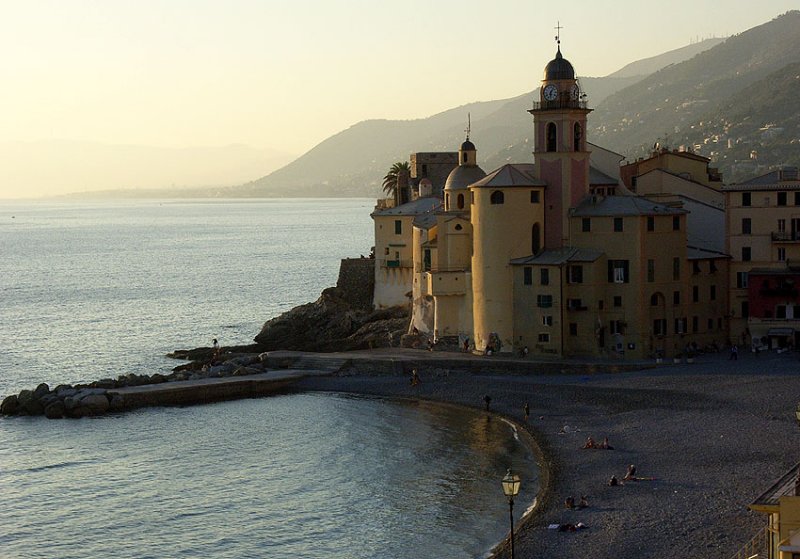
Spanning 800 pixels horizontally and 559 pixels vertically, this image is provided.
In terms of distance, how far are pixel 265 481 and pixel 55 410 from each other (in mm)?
17548

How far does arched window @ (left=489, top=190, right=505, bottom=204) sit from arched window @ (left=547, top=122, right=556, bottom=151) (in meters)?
3.46

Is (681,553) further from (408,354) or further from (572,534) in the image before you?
(408,354)

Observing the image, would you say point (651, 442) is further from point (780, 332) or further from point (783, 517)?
point (783, 517)

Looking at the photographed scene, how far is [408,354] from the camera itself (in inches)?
2896

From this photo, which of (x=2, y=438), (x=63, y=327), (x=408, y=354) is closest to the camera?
(x=2, y=438)

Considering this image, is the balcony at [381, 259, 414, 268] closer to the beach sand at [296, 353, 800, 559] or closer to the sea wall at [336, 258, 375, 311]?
the sea wall at [336, 258, 375, 311]

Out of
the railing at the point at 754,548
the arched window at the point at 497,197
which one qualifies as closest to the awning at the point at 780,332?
the arched window at the point at 497,197

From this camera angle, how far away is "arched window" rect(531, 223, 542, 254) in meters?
70.3

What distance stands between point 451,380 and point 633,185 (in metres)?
23.6

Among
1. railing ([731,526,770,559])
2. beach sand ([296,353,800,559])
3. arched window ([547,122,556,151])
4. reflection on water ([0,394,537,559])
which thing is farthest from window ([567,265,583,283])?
railing ([731,526,770,559])

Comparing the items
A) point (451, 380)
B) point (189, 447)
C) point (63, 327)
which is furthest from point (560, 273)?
point (63, 327)

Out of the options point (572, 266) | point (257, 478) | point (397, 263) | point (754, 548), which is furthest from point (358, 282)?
point (754, 548)

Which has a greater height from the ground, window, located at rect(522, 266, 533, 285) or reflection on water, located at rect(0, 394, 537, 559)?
window, located at rect(522, 266, 533, 285)

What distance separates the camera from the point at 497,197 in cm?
6994
